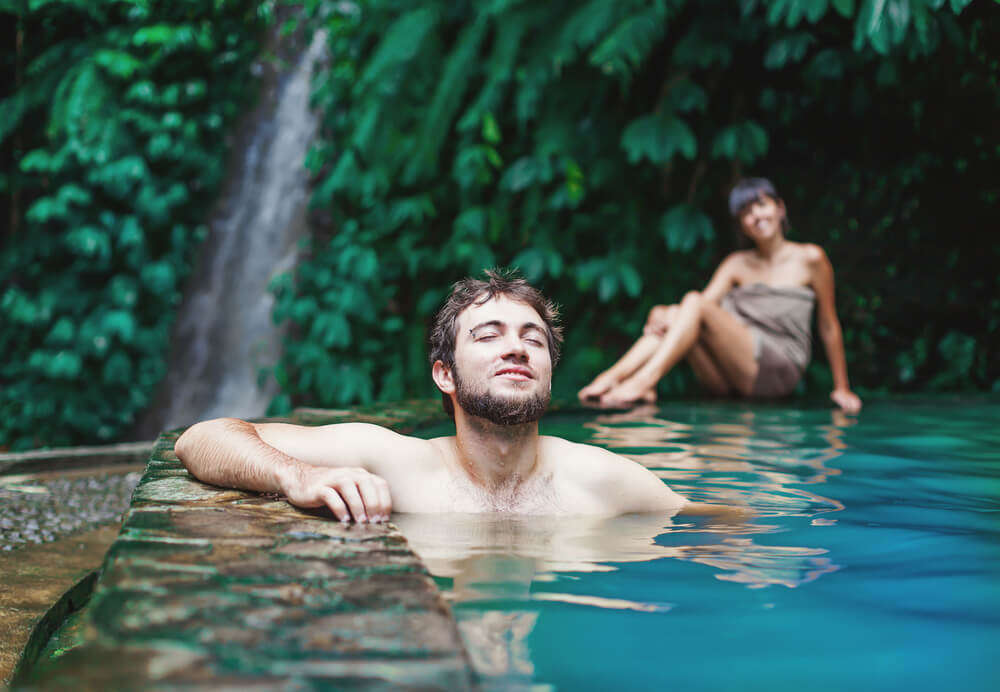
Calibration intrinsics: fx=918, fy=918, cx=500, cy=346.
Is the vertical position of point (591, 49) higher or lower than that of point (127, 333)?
higher

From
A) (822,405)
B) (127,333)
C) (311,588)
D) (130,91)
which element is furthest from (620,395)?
(130,91)

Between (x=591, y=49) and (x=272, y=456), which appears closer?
(x=272, y=456)

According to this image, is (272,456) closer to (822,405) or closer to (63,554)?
(63,554)

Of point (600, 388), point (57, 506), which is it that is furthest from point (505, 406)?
point (600, 388)

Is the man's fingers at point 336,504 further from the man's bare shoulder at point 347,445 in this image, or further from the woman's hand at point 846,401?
the woman's hand at point 846,401

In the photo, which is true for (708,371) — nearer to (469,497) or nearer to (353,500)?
(469,497)

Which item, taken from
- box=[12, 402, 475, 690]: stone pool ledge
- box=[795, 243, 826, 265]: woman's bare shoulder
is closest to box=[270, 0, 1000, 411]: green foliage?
box=[795, 243, 826, 265]: woman's bare shoulder

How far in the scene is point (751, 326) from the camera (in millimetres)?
5852

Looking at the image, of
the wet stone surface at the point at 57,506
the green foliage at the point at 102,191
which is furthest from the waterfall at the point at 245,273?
the wet stone surface at the point at 57,506

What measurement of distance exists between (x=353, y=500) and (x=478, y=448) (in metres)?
0.54

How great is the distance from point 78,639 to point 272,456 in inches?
24.0

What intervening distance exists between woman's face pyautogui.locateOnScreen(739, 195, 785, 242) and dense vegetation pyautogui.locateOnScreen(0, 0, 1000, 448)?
2.02 ft

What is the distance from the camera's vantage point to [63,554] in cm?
331

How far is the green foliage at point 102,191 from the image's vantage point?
7574mm
